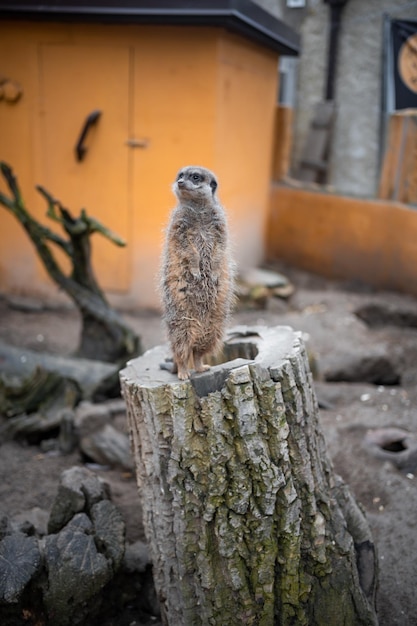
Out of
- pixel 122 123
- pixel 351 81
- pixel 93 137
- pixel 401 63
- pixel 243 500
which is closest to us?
pixel 243 500

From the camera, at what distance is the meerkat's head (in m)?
2.09

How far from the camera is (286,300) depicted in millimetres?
6559

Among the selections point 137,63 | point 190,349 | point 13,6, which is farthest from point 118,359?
point 13,6

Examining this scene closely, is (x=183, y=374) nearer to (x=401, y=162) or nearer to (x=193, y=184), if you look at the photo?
(x=193, y=184)

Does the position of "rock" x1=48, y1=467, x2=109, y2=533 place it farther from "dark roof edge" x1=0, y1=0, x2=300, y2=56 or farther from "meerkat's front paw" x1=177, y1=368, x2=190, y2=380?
"dark roof edge" x1=0, y1=0, x2=300, y2=56

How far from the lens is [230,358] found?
8.47ft

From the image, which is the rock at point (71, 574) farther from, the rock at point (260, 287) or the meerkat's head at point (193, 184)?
the rock at point (260, 287)

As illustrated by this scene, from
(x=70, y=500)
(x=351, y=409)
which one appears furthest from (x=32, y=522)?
(x=351, y=409)

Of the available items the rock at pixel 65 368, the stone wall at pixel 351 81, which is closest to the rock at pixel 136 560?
the rock at pixel 65 368

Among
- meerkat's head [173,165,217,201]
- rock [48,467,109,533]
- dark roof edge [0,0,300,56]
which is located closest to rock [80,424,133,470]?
rock [48,467,109,533]

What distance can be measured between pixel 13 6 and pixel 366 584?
5.70 metres

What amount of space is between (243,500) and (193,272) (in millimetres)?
874

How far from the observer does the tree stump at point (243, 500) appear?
2.01 metres

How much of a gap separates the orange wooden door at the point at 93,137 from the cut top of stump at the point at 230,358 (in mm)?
3796
